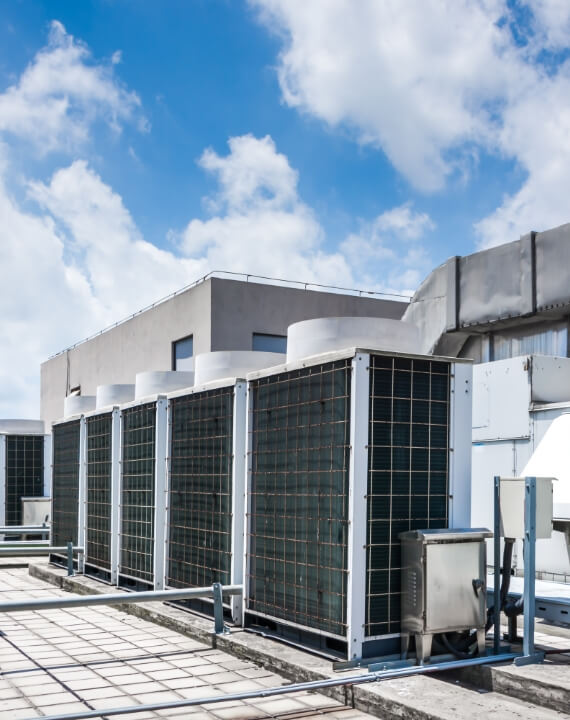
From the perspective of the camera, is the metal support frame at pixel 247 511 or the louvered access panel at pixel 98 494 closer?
the metal support frame at pixel 247 511

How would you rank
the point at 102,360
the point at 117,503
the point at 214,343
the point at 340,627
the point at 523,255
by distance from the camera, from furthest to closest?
1. the point at 102,360
2. the point at 214,343
3. the point at 523,255
4. the point at 117,503
5. the point at 340,627

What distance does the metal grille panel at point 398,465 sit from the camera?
6.86 meters

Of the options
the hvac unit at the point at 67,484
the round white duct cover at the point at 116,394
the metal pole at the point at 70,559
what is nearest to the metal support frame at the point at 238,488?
the round white duct cover at the point at 116,394

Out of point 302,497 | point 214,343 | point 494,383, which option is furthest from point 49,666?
point 214,343

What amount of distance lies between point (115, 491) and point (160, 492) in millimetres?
1959

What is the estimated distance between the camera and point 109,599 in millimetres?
7715

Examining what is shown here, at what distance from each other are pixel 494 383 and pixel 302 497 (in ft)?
16.3

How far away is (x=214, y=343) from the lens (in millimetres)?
23312

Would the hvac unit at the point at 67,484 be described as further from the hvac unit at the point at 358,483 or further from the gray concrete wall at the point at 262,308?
the gray concrete wall at the point at 262,308

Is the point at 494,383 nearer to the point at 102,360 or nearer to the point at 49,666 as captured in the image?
the point at 49,666

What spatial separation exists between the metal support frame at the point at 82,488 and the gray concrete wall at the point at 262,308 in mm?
9326

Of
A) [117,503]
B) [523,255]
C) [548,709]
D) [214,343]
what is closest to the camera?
[548,709]

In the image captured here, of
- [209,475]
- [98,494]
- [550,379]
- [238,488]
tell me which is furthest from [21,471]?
[550,379]

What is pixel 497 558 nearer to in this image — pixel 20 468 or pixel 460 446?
pixel 460 446
